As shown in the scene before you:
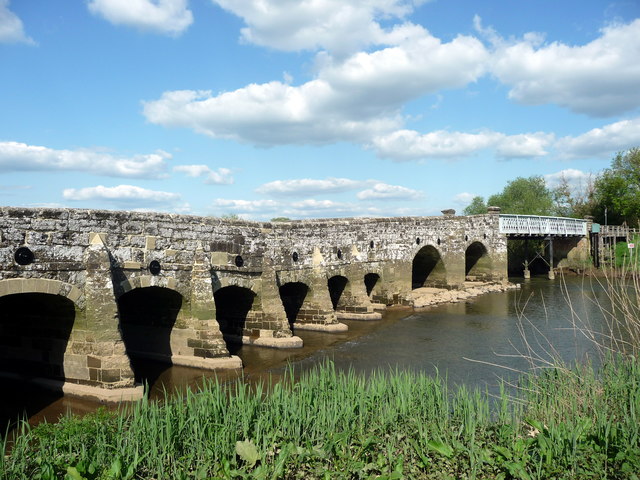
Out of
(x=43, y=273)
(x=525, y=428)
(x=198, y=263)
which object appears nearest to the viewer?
(x=525, y=428)

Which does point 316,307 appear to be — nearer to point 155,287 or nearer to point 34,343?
point 155,287

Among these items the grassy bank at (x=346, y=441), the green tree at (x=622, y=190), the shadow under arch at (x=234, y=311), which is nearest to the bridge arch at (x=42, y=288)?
the grassy bank at (x=346, y=441)

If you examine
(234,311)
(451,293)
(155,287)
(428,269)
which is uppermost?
(155,287)

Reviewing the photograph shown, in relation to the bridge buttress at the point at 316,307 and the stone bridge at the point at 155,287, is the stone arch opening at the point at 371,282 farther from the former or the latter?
the bridge buttress at the point at 316,307

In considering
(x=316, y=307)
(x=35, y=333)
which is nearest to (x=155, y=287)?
(x=35, y=333)

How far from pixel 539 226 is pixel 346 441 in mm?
35004

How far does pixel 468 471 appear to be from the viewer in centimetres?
592

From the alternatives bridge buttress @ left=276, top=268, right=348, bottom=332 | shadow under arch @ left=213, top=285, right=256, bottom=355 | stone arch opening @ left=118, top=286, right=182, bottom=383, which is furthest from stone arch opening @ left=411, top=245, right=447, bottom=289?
stone arch opening @ left=118, top=286, right=182, bottom=383

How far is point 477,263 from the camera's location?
35.1m

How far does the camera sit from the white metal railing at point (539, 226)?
35094 millimetres

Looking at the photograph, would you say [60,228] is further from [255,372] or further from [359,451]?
[359,451]

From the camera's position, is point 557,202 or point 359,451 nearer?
point 359,451

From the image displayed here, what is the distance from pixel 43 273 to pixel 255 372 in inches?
241

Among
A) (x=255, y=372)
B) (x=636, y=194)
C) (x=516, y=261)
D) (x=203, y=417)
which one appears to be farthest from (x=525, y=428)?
(x=636, y=194)
